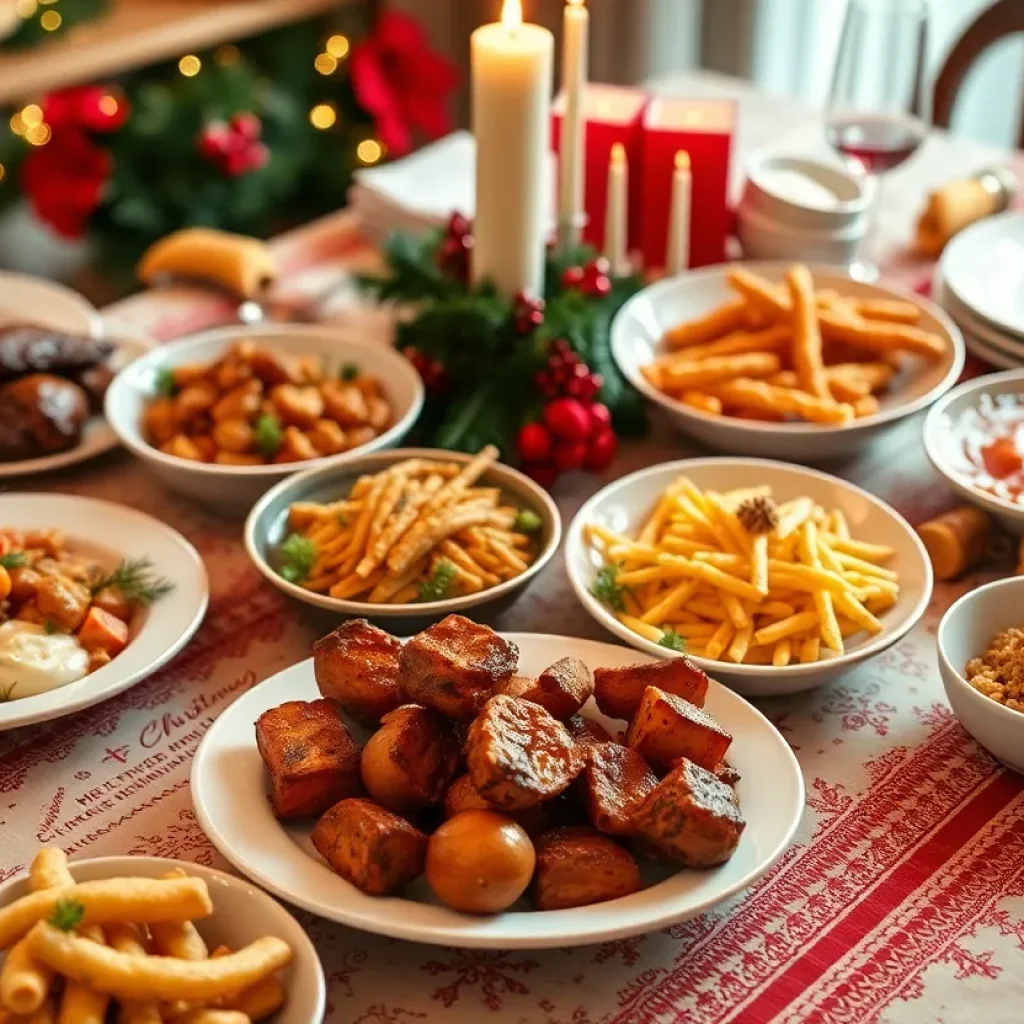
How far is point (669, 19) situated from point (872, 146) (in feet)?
6.73

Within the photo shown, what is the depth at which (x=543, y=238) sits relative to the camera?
2.00 m

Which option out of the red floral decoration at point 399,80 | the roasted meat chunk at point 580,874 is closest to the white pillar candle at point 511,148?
the roasted meat chunk at point 580,874

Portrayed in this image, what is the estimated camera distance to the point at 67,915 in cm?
103

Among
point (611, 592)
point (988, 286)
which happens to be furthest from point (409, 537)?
point (988, 286)

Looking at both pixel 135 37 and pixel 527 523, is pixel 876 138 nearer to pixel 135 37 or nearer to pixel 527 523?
pixel 527 523

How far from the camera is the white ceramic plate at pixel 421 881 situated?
1.12 m

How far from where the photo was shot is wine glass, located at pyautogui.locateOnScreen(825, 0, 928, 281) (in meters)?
2.11

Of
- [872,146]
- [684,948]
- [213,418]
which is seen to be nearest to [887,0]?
[872,146]

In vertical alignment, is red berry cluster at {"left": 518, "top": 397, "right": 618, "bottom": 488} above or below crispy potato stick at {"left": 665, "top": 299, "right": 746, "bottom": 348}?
below

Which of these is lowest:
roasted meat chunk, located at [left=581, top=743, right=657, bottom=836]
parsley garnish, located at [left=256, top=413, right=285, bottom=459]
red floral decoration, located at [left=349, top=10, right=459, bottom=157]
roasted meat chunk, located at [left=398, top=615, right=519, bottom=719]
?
red floral decoration, located at [left=349, top=10, right=459, bottom=157]

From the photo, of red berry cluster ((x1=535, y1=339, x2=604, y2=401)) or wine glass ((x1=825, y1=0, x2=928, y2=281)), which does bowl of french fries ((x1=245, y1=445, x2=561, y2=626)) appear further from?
wine glass ((x1=825, y1=0, x2=928, y2=281))

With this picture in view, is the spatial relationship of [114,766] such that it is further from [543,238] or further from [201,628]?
[543,238]

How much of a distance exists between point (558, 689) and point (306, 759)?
0.23 metres

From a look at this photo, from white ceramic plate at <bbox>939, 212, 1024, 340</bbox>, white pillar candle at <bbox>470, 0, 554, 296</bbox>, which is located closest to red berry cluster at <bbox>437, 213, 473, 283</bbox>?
white pillar candle at <bbox>470, 0, 554, 296</bbox>
